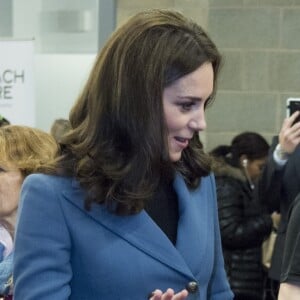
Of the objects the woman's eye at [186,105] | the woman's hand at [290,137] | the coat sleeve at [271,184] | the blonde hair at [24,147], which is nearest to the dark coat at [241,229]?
the coat sleeve at [271,184]

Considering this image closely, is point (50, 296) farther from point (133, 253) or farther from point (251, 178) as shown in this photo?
point (251, 178)

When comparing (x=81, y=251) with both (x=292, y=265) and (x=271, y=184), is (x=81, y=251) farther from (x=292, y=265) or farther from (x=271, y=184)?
(x=271, y=184)

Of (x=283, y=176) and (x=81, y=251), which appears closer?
(x=81, y=251)

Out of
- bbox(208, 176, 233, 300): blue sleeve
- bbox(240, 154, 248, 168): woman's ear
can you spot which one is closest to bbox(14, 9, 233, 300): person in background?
bbox(208, 176, 233, 300): blue sleeve

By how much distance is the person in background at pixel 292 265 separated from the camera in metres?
1.95

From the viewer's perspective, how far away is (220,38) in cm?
536

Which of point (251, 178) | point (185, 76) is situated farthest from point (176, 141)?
point (251, 178)

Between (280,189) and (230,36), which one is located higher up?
(230,36)

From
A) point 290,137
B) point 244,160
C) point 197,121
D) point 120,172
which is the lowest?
point 244,160

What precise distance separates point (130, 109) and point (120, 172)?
5.1 inches

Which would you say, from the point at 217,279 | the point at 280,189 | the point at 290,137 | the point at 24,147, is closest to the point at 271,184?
the point at 280,189

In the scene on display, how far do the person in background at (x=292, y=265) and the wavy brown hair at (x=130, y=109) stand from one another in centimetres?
40

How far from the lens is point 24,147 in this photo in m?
2.72

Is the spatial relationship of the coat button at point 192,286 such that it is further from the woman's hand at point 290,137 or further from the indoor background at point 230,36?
the indoor background at point 230,36
